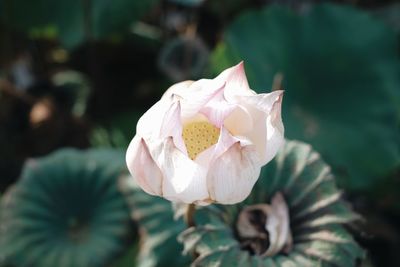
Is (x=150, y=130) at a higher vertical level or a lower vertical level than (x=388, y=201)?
higher

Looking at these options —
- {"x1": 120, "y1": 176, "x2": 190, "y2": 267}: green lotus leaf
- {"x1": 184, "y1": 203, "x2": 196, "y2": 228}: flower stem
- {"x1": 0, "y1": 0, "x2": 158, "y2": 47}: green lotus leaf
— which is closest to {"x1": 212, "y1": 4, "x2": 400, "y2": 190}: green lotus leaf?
{"x1": 0, "y1": 0, "x2": 158, "y2": 47}: green lotus leaf

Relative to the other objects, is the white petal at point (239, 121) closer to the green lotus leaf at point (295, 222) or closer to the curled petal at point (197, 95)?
the curled petal at point (197, 95)

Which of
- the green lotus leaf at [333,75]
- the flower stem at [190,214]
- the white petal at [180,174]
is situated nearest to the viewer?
the white petal at [180,174]

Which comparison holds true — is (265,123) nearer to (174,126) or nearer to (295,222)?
→ (174,126)

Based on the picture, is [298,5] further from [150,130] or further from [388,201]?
[150,130]

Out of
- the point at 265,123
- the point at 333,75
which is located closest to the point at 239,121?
the point at 265,123

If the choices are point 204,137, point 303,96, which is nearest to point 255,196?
point 204,137

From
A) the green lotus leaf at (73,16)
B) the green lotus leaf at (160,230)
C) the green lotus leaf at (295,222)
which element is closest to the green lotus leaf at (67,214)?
the green lotus leaf at (160,230)
